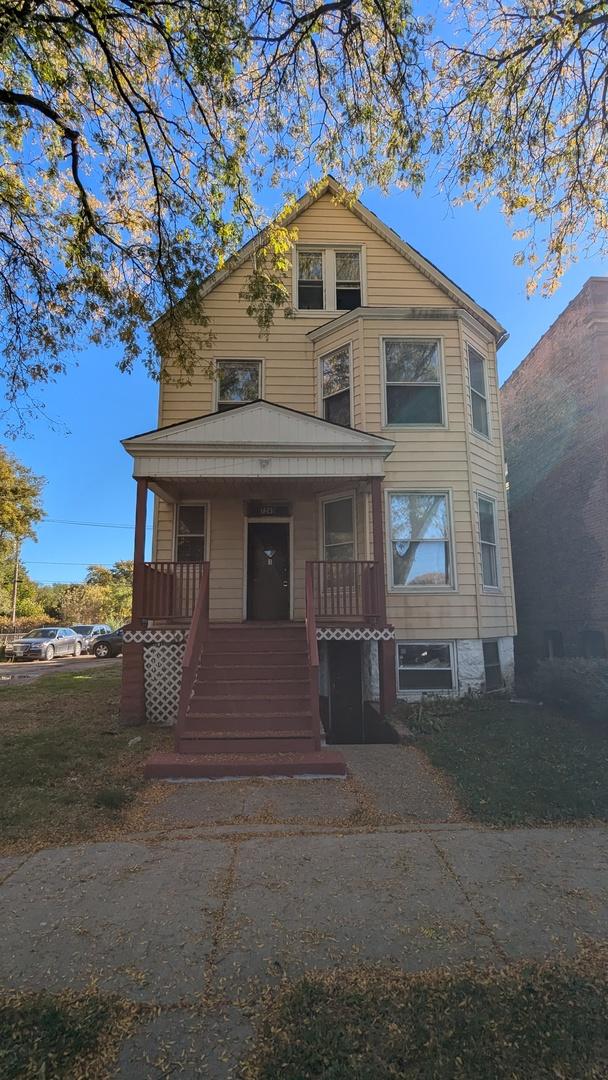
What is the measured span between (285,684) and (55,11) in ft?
25.1

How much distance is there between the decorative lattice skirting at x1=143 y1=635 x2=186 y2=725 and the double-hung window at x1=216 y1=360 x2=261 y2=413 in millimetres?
5019

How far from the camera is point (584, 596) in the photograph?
12.5m

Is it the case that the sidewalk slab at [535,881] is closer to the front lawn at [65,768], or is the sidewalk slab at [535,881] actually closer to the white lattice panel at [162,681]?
the front lawn at [65,768]

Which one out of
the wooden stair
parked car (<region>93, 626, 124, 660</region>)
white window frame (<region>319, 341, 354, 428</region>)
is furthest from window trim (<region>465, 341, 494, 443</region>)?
parked car (<region>93, 626, 124, 660</region>)

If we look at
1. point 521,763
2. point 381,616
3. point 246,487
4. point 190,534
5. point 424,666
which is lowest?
point 521,763

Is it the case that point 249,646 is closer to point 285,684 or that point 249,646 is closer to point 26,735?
point 285,684

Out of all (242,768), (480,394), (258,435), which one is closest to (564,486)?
(480,394)

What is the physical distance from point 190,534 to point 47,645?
666 inches

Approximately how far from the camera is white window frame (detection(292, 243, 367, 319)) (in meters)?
11.2

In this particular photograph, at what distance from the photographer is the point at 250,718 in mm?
6723

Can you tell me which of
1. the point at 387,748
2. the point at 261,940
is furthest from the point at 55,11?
the point at 387,748

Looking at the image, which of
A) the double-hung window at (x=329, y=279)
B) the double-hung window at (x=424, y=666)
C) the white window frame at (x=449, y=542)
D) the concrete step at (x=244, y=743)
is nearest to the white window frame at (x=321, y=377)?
the double-hung window at (x=329, y=279)

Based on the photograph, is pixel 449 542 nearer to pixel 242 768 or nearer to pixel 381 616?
pixel 381 616

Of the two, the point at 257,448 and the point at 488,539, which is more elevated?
the point at 257,448
